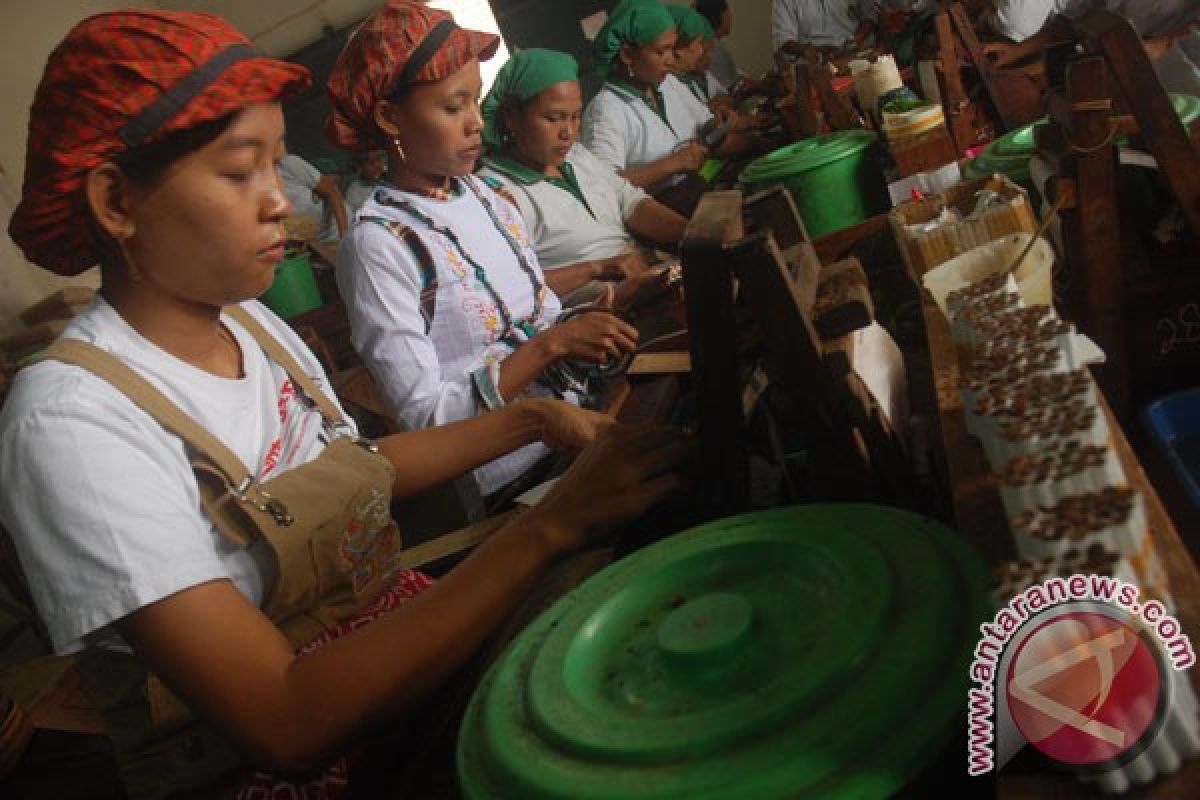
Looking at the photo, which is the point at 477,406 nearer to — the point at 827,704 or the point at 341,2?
the point at 827,704

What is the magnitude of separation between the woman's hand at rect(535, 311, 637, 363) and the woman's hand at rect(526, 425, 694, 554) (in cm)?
118

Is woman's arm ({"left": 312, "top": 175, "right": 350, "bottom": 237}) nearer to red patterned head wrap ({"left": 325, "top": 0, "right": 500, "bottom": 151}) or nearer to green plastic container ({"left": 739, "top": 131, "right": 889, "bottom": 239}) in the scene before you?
red patterned head wrap ({"left": 325, "top": 0, "right": 500, "bottom": 151})

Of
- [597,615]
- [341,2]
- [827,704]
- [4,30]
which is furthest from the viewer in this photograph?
[341,2]

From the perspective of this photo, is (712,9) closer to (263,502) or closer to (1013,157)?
(1013,157)

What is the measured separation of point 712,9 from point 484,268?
9.77 m

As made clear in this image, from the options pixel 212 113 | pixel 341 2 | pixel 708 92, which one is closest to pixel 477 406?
pixel 212 113

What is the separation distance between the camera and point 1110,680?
73 centimetres

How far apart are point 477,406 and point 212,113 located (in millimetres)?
1412

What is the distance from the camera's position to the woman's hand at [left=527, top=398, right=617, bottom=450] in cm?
219

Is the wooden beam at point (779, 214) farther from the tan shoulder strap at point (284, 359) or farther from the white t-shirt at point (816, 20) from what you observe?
the white t-shirt at point (816, 20)

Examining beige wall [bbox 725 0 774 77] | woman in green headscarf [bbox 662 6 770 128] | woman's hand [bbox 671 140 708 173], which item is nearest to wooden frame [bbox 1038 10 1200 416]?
woman's hand [bbox 671 140 708 173]

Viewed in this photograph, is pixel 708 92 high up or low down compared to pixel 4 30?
down

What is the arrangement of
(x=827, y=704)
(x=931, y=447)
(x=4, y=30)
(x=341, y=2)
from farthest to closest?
(x=341, y=2)
(x=4, y=30)
(x=931, y=447)
(x=827, y=704)

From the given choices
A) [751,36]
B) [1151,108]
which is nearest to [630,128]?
[1151,108]
